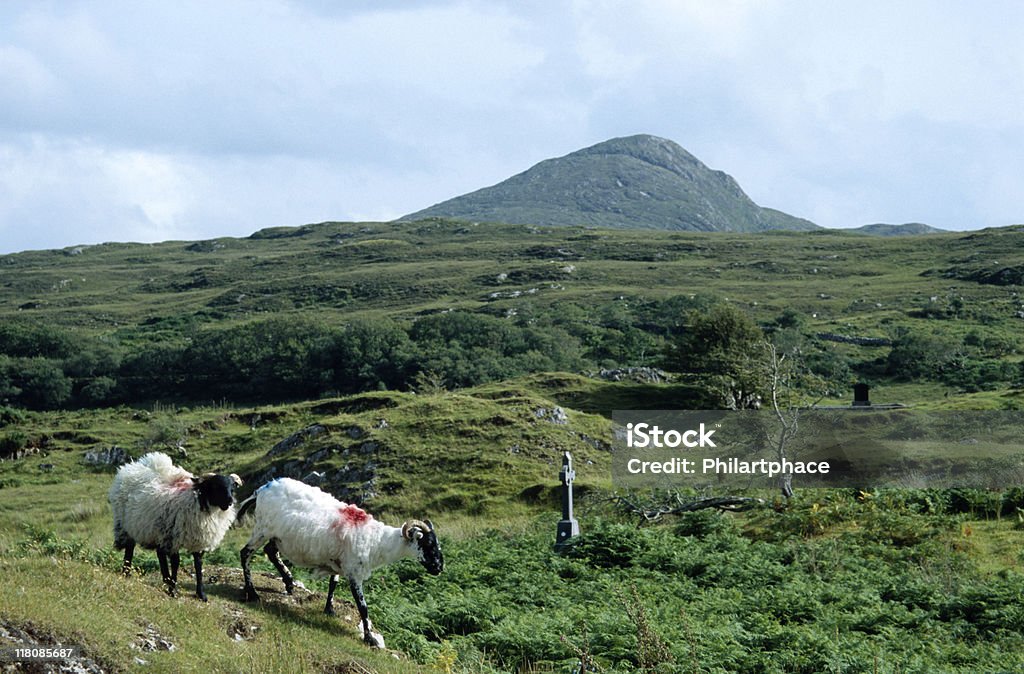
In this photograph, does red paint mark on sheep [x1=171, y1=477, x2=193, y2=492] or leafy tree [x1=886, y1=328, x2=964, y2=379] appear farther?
leafy tree [x1=886, y1=328, x2=964, y2=379]

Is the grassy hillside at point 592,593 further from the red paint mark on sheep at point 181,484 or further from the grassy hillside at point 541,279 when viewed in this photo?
the grassy hillside at point 541,279

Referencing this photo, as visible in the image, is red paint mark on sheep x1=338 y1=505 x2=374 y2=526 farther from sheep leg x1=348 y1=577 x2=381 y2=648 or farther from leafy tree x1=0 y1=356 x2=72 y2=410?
leafy tree x1=0 y1=356 x2=72 y2=410

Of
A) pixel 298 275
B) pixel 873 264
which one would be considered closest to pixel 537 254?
A: pixel 298 275

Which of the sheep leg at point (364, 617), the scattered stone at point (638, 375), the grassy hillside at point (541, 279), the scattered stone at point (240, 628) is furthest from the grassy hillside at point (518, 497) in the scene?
the grassy hillside at point (541, 279)

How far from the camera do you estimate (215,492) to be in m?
12.1

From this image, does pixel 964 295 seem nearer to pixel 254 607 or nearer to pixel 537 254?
pixel 537 254

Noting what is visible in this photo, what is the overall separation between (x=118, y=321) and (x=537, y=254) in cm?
7069

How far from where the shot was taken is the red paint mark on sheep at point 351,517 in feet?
42.3

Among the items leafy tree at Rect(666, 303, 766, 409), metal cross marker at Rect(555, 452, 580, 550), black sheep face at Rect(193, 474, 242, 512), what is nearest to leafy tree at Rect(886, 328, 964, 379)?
leafy tree at Rect(666, 303, 766, 409)

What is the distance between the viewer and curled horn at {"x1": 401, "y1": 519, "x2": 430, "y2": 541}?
43.1 ft

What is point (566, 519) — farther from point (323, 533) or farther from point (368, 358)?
point (368, 358)

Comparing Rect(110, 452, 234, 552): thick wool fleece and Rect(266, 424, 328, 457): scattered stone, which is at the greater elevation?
Rect(110, 452, 234, 552): thick wool fleece
